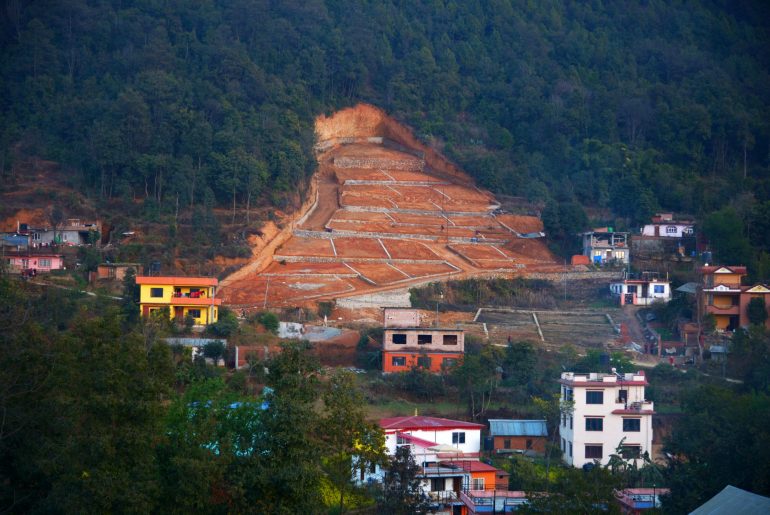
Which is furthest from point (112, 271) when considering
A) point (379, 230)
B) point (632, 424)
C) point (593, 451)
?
point (632, 424)

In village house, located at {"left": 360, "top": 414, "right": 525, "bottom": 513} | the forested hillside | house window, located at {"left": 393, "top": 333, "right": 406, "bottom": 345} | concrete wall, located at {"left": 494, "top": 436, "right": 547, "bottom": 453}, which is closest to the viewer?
village house, located at {"left": 360, "top": 414, "right": 525, "bottom": 513}

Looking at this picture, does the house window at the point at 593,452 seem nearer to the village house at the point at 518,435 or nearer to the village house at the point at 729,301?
the village house at the point at 518,435

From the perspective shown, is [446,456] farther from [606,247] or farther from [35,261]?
[606,247]

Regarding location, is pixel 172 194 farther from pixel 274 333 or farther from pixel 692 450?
pixel 692 450

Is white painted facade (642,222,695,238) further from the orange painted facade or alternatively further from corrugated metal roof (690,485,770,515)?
corrugated metal roof (690,485,770,515)

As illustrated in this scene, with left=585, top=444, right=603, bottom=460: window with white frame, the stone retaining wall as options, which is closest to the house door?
left=585, top=444, right=603, bottom=460: window with white frame

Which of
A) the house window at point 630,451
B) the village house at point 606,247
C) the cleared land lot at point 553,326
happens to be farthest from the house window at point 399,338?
the village house at point 606,247
